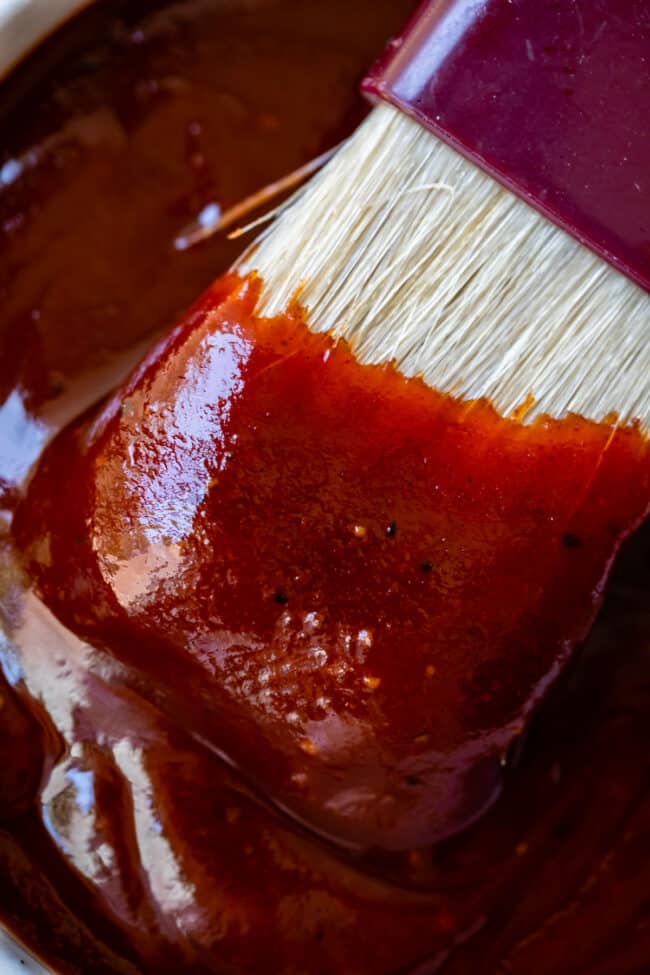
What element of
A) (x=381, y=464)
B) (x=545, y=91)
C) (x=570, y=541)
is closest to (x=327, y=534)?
(x=381, y=464)

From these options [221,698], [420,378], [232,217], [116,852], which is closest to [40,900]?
[116,852]

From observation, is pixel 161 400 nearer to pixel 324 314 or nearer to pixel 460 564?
pixel 324 314

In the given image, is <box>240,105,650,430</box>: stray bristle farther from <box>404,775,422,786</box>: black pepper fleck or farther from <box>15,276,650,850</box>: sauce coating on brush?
<box>404,775,422,786</box>: black pepper fleck

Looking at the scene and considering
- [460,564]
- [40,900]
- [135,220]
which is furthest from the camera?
[135,220]

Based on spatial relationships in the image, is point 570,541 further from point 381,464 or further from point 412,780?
point 412,780

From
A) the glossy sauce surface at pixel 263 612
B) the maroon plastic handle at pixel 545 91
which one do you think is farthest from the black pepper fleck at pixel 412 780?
the maroon plastic handle at pixel 545 91

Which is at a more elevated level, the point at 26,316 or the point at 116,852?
the point at 26,316

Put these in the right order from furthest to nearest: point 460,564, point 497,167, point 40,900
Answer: point 40,900 → point 460,564 → point 497,167
